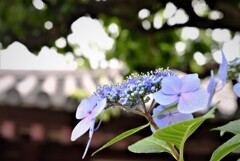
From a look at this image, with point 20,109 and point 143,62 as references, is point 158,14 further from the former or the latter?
point 20,109

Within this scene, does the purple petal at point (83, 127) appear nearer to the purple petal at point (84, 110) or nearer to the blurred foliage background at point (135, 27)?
the purple petal at point (84, 110)

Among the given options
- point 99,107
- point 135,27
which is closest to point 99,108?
point 99,107

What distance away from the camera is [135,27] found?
2.26 meters

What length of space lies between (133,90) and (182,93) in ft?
0.13

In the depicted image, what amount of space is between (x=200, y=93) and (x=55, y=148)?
285 centimetres

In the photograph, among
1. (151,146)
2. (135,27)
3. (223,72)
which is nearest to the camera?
(223,72)

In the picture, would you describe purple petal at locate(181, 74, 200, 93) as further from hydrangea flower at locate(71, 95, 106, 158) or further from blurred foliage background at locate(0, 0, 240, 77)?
blurred foliage background at locate(0, 0, 240, 77)

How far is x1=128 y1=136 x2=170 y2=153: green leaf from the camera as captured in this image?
0.45 meters

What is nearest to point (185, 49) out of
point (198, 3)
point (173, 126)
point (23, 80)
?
point (198, 3)

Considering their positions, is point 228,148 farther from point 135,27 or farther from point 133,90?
point 135,27

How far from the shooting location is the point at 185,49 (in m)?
2.68

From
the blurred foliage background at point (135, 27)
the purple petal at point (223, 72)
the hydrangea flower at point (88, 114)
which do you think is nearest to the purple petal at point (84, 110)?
the hydrangea flower at point (88, 114)

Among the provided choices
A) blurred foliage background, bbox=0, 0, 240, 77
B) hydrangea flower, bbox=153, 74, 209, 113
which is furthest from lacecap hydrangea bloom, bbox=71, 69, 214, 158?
blurred foliage background, bbox=0, 0, 240, 77

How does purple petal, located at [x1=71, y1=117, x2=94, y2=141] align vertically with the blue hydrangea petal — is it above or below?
below
